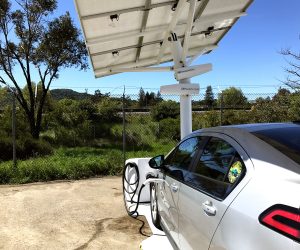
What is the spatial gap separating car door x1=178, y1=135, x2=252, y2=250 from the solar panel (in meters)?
3.47

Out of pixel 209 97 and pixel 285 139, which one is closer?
pixel 285 139

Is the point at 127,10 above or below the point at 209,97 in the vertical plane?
above

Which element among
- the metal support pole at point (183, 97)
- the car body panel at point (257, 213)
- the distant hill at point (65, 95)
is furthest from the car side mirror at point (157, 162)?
the distant hill at point (65, 95)

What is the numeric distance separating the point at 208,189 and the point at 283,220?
1118 mm

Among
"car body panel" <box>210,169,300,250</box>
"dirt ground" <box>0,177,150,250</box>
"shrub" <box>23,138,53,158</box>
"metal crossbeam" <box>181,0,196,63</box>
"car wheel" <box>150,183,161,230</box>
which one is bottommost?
"dirt ground" <box>0,177,150,250</box>

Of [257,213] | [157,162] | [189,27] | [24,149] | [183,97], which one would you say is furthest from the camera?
[24,149]

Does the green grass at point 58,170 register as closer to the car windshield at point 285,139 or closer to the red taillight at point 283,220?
the car windshield at point 285,139

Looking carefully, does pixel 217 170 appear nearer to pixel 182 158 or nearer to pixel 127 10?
pixel 182 158

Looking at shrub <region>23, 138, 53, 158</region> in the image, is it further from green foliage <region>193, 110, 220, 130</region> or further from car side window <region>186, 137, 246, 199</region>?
car side window <region>186, 137, 246, 199</region>

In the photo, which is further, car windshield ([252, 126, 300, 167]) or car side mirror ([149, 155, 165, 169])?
car side mirror ([149, 155, 165, 169])

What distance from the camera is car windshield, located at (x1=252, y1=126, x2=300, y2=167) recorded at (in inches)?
112

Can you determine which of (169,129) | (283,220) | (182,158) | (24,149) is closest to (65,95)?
(169,129)

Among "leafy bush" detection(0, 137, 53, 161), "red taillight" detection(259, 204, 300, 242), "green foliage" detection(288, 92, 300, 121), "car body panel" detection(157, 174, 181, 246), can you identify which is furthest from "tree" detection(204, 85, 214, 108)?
"red taillight" detection(259, 204, 300, 242)

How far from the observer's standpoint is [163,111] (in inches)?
819
